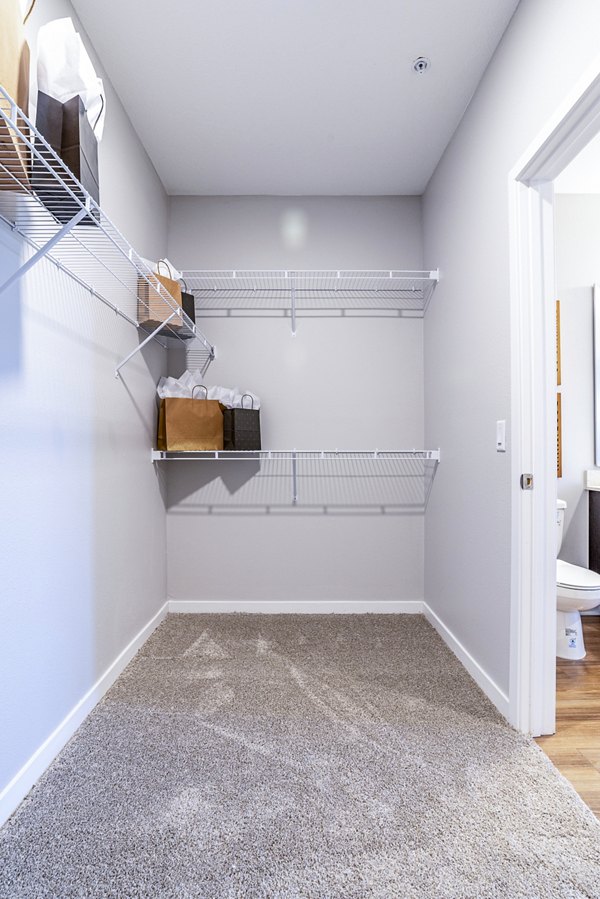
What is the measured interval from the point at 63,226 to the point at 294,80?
126cm

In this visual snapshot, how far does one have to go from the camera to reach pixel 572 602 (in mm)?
2123

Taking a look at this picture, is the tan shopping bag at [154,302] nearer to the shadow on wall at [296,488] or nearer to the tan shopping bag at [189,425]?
the tan shopping bag at [189,425]

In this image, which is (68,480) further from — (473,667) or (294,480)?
(473,667)

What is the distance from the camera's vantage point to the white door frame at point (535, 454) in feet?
5.26

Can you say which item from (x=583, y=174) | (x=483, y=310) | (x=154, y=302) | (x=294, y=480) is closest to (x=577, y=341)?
(x=583, y=174)

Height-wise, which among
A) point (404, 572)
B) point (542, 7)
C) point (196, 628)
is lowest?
point (196, 628)

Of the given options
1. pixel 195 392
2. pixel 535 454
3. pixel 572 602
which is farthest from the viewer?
pixel 195 392

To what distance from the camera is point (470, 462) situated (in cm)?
208

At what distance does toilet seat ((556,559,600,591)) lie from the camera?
2.10 m

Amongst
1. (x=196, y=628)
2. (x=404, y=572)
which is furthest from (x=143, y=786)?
(x=404, y=572)

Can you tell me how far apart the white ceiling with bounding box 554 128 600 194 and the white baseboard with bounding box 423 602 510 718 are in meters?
2.25

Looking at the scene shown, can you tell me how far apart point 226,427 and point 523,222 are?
5.39 feet

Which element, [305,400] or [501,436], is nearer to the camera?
[501,436]

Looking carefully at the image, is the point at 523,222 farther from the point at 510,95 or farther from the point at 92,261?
the point at 92,261
